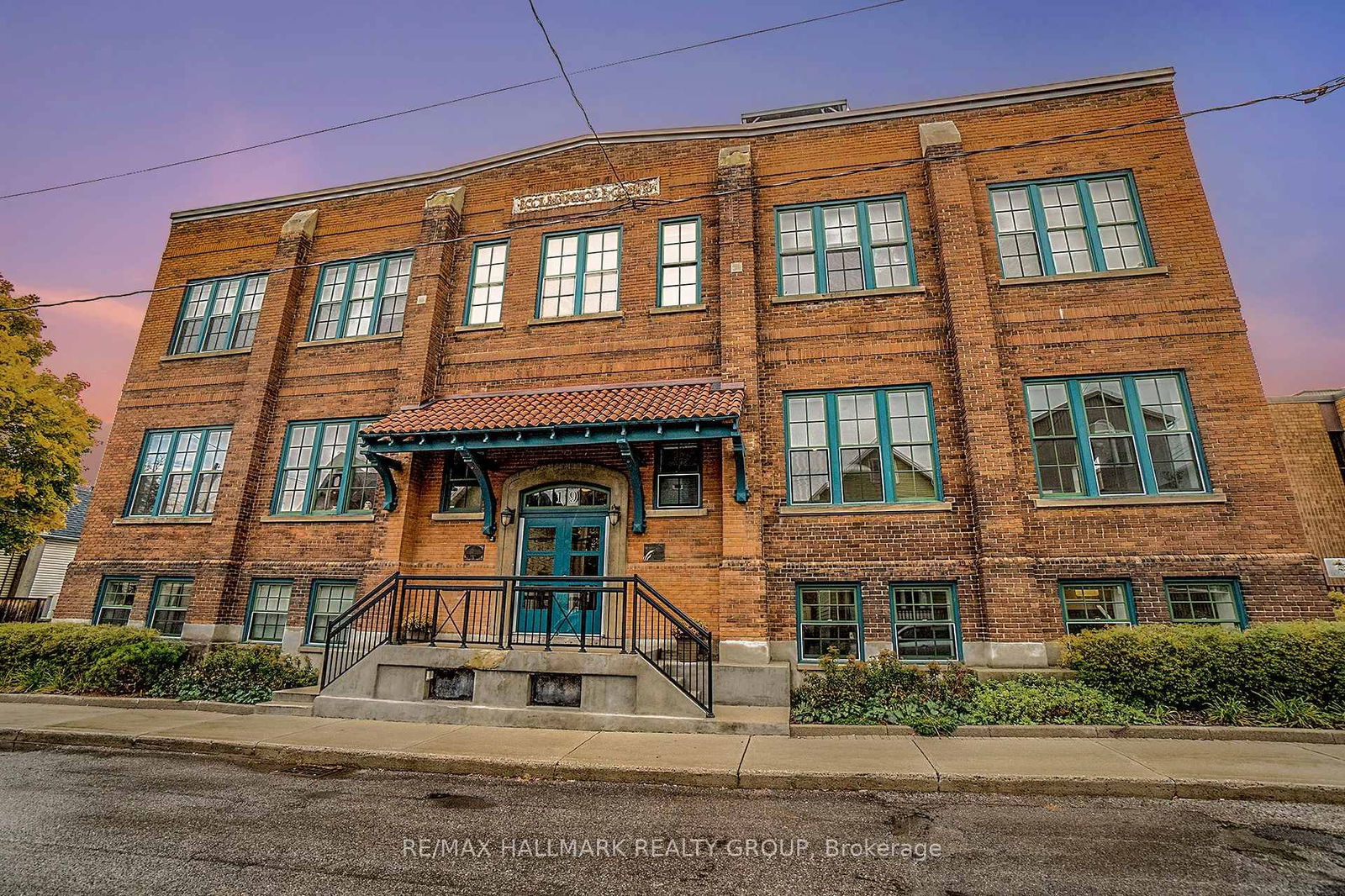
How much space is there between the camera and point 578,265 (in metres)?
13.4

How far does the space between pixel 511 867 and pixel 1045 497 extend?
1000cm

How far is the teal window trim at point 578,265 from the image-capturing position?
43.0 ft

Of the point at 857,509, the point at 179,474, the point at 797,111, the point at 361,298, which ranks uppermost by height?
the point at 797,111

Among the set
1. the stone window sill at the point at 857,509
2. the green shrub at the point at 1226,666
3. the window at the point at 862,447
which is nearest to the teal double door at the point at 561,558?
the stone window sill at the point at 857,509

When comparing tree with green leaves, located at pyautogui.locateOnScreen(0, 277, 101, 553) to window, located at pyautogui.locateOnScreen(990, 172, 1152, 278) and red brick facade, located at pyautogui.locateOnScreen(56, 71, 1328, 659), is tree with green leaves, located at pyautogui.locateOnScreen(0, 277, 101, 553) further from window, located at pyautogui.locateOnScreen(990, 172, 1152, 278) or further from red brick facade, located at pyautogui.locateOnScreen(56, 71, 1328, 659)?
window, located at pyautogui.locateOnScreen(990, 172, 1152, 278)

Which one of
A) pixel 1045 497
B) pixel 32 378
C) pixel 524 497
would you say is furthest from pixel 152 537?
pixel 1045 497

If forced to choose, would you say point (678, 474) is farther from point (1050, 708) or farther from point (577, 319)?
point (1050, 708)

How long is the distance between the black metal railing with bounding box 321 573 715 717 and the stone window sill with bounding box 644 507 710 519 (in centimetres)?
138

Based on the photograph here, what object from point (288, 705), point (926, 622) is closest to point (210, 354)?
point (288, 705)

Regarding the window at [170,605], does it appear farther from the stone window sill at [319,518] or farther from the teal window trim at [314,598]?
the teal window trim at [314,598]

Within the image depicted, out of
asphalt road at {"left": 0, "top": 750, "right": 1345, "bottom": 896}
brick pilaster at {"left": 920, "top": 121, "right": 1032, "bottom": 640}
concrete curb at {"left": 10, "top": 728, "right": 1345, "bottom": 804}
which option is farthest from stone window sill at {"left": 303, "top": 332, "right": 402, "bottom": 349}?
brick pilaster at {"left": 920, "top": 121, "right": 1032, "bottom": 640}

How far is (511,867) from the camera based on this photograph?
169 inches

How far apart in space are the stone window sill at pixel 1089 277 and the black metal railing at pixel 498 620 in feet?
29.3

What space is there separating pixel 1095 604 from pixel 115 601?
20346 millimetres
